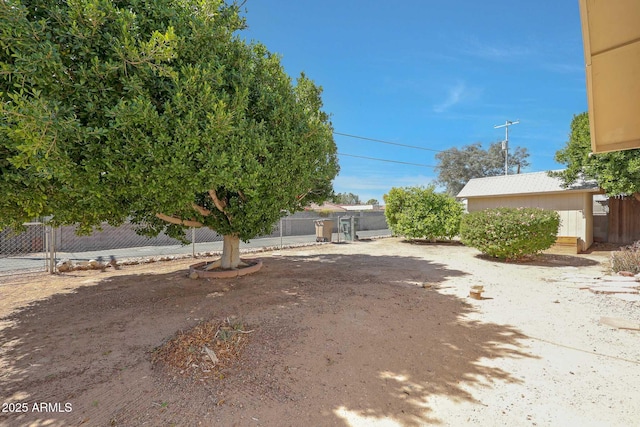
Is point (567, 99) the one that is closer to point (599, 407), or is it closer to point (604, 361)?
point (604, 361)

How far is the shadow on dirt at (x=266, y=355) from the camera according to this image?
7.45 feet

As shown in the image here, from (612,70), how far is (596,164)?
32.8 feet

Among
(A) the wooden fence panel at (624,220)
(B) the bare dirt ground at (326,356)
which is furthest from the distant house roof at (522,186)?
(B) the bare dirt ground at (326,356)

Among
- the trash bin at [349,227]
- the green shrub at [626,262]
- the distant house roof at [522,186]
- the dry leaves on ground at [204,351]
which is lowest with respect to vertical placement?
the dry leaves on ground at [204,351]

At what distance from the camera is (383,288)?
19.0 ft

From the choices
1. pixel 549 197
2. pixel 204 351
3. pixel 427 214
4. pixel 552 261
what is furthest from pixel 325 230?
pixel 204 351

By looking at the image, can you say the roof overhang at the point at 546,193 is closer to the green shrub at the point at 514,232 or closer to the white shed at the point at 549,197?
the white shed at the point at 549,197

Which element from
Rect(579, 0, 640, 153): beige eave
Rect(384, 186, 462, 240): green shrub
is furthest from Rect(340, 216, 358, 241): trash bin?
Rect(579, 0, 640, 153): beige eave

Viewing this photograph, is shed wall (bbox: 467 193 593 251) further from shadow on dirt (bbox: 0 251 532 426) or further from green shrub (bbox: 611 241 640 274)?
shadow on dirt (bbox: 0 251 532 426)

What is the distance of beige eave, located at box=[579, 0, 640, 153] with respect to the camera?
238 centimetres

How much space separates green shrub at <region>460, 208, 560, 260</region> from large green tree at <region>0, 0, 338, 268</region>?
711 centimetres

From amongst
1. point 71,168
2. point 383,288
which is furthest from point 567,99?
point 71,168

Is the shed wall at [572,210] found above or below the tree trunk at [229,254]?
above

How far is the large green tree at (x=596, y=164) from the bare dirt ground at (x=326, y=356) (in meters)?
6.82
